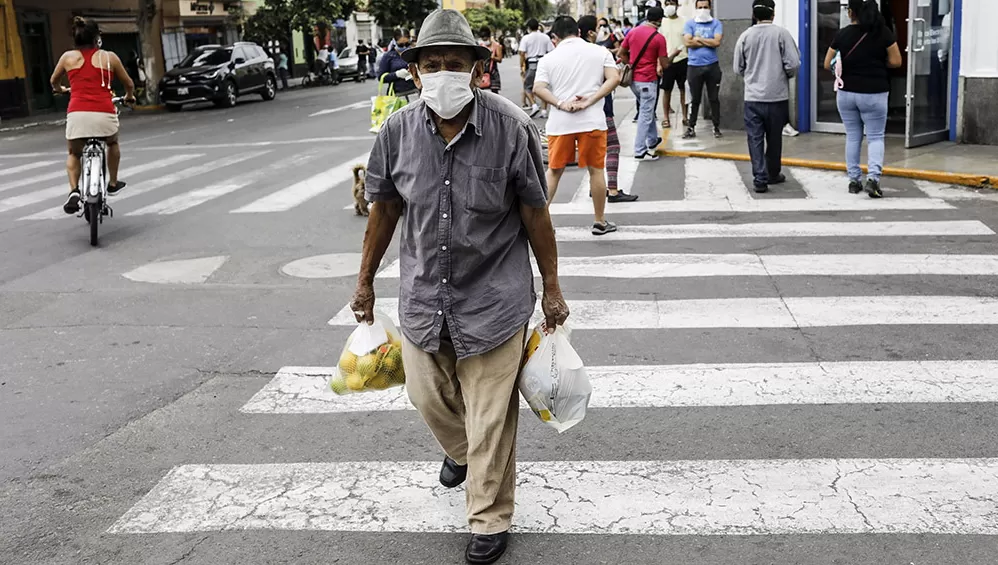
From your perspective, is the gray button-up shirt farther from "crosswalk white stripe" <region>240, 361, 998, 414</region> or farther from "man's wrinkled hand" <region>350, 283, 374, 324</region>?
"crosswalk white stripe" <region>240, 361, 998, 414</region>

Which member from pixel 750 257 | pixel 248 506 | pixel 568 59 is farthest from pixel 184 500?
pixel 568 59

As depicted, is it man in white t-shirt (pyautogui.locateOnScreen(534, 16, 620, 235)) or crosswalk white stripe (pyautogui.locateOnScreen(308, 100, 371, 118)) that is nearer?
man in white t-shirt (pyautogui.locateOnScreen(534, 16, 620, 235))

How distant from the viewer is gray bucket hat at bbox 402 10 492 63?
359 cm

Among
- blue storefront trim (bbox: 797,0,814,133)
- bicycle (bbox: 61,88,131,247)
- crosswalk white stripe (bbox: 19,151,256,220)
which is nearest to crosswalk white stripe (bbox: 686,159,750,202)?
blue storefront trim (bbox: 797,0,814,133)

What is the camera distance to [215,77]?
93.6 feet

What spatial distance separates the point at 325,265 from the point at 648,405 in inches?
156

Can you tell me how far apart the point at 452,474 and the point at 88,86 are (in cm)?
696

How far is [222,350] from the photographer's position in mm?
6324

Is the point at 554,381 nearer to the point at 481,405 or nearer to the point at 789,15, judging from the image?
the point at 481,405

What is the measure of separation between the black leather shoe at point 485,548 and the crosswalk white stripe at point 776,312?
285 cm

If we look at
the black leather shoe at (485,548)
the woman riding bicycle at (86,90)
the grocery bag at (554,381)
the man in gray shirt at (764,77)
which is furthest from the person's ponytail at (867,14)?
the black leather shoe at (485,548)

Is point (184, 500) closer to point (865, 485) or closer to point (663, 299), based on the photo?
point (865, 485)

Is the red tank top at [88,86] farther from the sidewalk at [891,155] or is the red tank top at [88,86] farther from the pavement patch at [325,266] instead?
the sidewalk at [891,155]

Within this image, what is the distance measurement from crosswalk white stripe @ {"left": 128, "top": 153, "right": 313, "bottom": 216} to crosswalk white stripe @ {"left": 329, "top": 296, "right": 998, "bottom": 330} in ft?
17.1
